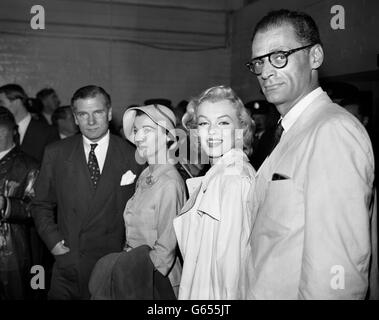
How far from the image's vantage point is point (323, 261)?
1.30 m

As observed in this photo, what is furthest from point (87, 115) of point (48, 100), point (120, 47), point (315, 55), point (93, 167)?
point (120, 47)

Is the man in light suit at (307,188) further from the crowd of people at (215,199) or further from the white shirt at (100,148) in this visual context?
the white shirt at (100,148)

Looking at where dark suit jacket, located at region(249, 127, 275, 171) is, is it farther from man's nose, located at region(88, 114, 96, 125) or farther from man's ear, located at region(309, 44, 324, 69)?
man's ear, located at region(309, 44, 324, 69)

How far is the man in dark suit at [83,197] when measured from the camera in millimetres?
2727

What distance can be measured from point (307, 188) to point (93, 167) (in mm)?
1797

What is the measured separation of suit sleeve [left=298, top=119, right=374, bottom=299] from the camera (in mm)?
1282

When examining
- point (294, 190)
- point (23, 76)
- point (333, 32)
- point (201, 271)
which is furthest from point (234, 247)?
point (23, 76)

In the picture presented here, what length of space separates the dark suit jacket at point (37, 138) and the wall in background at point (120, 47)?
3842mm

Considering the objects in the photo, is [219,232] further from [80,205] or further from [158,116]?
[80,205]

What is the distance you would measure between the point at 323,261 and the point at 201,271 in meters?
0.70

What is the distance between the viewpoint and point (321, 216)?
1301mm

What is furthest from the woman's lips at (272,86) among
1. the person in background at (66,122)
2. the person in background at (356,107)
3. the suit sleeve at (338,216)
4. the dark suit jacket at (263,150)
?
the person in background at (66,122)
